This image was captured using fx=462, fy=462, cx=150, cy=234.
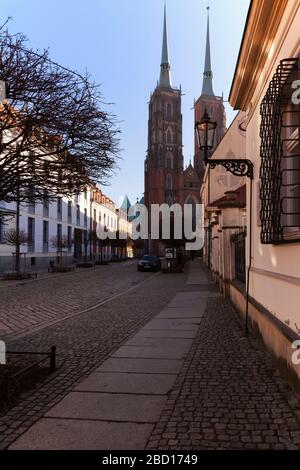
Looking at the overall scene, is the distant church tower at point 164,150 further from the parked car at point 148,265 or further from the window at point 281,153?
the window at point 281,153

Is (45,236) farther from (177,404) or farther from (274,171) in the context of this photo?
(177,404)

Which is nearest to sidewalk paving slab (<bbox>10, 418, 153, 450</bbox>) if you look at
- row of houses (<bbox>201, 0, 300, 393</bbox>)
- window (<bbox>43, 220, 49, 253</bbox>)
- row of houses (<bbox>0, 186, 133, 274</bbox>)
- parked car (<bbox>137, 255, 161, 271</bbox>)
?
row of houses (<bbox>201, 0, 300, 393</bbox>)

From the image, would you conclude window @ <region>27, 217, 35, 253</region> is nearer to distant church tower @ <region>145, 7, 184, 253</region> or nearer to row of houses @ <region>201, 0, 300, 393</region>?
row of houses @ <region>201, 0, 300, 393</region>

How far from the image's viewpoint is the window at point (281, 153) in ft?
18.1

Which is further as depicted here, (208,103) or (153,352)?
(208,103)

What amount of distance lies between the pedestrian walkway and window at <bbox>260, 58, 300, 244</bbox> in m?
1.79

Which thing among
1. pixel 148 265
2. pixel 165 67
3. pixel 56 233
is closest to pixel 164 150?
pixel 165 67

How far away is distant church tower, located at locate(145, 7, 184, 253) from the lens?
311 feet

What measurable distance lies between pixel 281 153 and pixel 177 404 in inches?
125

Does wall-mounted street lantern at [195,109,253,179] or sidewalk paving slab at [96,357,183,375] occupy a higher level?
wall-mounted street lantern at [195,109,253,179]

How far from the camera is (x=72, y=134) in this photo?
5465 mm

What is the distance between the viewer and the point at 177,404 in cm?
479
